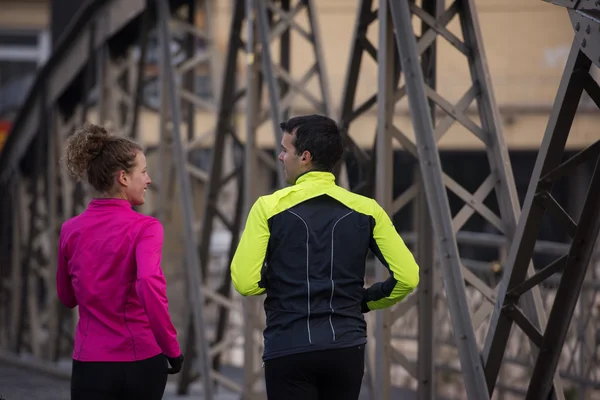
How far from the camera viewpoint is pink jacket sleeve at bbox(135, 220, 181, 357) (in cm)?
411

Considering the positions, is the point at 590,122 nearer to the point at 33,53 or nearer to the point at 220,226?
the point at 220,226

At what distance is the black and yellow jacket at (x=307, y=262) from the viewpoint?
3.95m

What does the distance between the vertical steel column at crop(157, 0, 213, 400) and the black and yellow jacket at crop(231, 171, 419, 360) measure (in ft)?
18.1

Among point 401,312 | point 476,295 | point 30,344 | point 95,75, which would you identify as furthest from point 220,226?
point 401,312

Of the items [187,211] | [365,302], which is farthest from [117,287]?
[187,211]

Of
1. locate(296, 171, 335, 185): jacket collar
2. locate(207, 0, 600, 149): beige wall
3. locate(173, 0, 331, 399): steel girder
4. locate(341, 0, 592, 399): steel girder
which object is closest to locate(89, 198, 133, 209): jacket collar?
locate(296, 171, 335, 185): jacket collar

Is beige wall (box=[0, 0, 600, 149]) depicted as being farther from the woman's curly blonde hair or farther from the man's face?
the man's face

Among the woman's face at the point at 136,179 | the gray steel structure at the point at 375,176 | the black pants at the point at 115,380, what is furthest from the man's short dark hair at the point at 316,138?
the gray steel structure at the point at 375,176

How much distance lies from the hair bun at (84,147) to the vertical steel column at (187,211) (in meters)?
5.35

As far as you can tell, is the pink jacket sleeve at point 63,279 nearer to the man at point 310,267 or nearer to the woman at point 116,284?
the woman at point 116,284

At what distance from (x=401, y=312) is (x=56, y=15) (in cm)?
991

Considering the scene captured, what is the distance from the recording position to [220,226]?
29.1 metres

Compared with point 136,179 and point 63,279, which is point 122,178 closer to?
point 136,179

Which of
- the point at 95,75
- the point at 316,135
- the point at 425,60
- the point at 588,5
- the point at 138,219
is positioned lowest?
the point at 138,219
